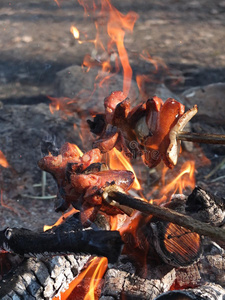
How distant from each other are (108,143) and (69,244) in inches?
31.3

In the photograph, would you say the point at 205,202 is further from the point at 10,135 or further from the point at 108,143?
the point at 10,135

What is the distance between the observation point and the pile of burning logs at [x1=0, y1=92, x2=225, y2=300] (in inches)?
95.1

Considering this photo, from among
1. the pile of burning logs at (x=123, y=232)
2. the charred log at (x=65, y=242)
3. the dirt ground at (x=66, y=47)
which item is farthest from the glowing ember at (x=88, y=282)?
the dirt ground at (x=66, y=47)

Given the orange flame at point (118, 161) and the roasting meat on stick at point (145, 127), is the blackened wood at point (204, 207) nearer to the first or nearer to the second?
the roasting meat on stick at point (145, 127)

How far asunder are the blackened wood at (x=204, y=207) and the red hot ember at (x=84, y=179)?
2.29 feet

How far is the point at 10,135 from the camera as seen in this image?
474cm

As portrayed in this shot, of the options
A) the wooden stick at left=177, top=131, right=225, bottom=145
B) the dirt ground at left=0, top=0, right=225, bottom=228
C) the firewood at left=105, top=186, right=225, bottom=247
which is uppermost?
the wooden stick at left=177, top=131, right=225, bottom=145

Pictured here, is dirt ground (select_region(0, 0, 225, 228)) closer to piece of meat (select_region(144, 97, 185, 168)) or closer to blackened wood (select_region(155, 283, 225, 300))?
piece of meat (select_region(144, 97, 185, 168))

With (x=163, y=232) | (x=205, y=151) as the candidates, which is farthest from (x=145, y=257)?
(x=205, y=151)

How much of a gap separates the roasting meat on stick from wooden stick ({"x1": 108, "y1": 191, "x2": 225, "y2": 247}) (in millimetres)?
417

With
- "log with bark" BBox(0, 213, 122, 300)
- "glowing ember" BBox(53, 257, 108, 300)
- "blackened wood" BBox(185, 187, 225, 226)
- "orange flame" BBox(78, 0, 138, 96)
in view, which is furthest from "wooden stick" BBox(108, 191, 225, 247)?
"orange flame" BBox(78, 0, 138, 96)

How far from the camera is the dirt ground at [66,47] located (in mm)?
5109

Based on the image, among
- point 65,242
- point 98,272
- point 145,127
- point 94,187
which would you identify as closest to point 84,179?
point 94,187

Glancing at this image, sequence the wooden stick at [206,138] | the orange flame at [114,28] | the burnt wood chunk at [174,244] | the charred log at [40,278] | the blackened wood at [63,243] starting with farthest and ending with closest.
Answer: the orange flame at [114,28] → the burnt wood chunk at [174,244] → the charred log at [40,278] → the wooden stick at [206,138] → the blackened wood at [63,243]
